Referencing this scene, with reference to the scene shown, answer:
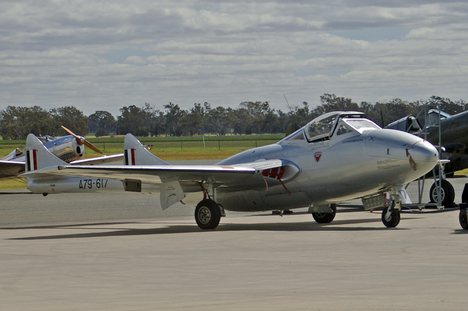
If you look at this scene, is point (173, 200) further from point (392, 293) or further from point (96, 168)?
point (392, 293)

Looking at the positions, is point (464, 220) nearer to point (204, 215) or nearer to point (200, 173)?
point (204, 215)

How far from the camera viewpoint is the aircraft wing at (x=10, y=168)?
43750mm

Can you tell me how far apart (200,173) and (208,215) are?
34.8 inches

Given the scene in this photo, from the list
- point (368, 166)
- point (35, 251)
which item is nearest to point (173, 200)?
point (368, 166)

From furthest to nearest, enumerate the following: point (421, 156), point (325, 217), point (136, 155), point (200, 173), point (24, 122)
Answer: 1. point (24, 122)
2. point (136, 155)
3. point (325, 217)
4. point (200, 173)
5. point (421, 156)

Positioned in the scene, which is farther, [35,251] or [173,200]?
[173,200]

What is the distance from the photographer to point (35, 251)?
→ 18406 millimetres

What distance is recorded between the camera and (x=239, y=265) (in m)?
15.5

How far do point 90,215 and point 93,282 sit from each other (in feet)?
54.6

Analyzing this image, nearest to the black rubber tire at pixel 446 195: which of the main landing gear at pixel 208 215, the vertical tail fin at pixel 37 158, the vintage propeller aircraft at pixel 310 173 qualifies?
the vintage propeller aircraft at pixel 310 173

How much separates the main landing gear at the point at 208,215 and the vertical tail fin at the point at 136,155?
282cm

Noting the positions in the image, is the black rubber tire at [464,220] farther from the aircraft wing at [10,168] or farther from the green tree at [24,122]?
the green tree at [24,122]

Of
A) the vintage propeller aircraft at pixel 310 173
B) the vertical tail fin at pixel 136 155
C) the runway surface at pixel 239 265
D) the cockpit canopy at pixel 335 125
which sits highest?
the cockpit canopy at pixel 335 125

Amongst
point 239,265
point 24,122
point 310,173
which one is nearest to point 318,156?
point 310,173
